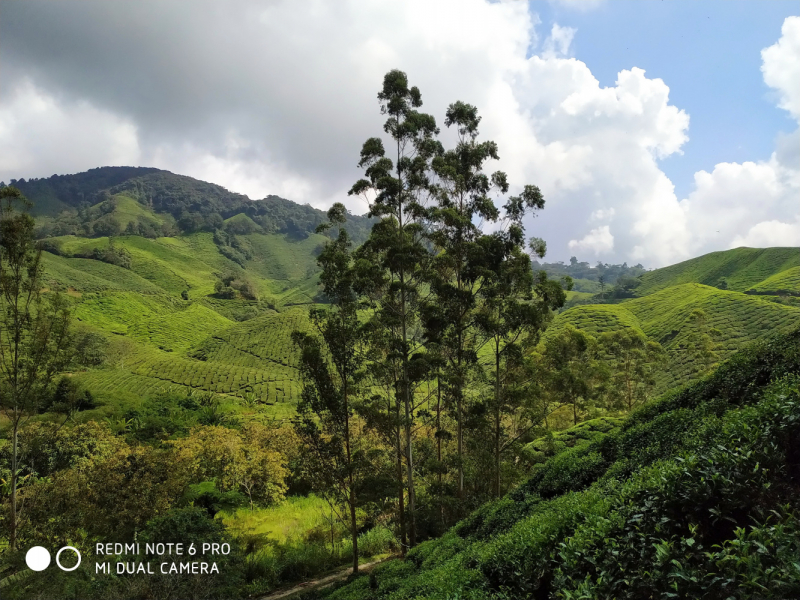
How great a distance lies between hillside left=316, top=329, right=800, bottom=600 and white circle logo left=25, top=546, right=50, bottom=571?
418 inches

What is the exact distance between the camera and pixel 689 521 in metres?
4.39

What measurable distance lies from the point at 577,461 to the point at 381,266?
10.1m

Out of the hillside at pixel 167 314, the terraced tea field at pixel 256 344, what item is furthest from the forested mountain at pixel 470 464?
the terraced tea field at pixel 256 344

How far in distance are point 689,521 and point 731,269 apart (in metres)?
134

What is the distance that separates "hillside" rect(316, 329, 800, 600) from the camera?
3354 mm

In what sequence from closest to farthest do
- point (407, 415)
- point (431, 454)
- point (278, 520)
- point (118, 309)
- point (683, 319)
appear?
point (407, 415) < point (431, 454) < point (278, 520) < point (683, 319) < point (118, 309)

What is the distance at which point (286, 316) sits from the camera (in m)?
109

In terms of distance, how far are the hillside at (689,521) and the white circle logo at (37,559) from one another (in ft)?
34.8

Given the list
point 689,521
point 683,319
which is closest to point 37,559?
point 689,521

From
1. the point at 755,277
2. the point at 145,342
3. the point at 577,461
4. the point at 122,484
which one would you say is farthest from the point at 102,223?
the point at 755,277

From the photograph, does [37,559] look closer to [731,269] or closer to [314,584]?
[314,584]

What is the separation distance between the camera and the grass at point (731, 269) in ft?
304

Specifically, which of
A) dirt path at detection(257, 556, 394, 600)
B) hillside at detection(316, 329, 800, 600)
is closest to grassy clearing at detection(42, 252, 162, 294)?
dirt path at detection(257, 556, 394, 600)

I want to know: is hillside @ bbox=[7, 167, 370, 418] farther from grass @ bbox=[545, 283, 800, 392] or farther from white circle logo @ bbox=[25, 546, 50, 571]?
grass @ bbox=[545, 283, 800, 392]
